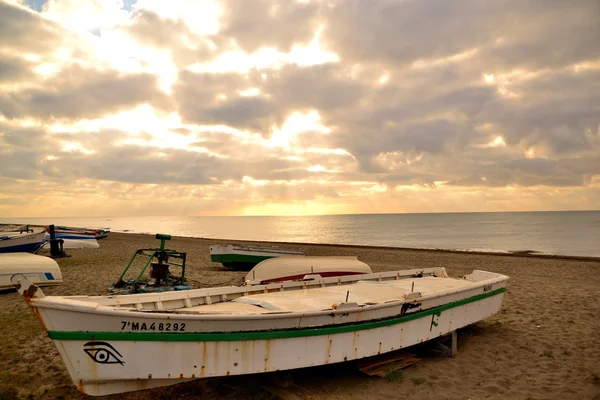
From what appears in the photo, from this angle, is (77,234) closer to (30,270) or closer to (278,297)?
(30,270)

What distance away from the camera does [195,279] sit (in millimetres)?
17609

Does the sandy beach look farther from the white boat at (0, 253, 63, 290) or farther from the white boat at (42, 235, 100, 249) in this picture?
the white boat at (42, 235, 100, 249)

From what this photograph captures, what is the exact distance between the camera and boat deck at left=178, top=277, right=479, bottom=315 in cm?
632

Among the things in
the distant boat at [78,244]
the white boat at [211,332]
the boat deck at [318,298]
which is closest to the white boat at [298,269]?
the boat deck at [318,298]

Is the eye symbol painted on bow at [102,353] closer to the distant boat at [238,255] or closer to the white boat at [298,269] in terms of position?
the white boat at [298,269]

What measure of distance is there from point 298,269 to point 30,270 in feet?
32.1

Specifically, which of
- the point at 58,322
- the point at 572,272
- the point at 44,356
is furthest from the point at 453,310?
the point at 572,272

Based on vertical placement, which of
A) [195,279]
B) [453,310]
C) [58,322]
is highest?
[58,322]

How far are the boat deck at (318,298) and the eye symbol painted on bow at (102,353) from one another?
1136 mm

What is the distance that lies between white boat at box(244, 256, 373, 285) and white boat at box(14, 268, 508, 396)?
6.26 m

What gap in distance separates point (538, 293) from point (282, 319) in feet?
42.5

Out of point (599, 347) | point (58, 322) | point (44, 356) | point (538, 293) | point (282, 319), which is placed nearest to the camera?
point (58, 322)

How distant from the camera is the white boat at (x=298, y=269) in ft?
45.0

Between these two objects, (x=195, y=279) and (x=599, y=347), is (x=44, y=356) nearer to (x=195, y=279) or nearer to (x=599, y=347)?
(x=195, y=279)
